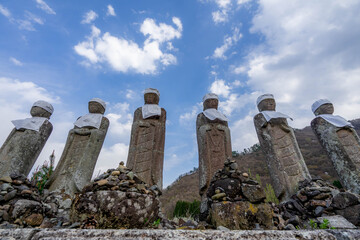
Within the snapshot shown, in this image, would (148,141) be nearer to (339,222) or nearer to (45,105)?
(45,105)

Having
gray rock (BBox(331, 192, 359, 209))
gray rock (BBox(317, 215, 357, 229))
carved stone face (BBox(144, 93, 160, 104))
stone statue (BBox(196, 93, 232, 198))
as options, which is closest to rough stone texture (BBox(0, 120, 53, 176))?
carved stone face (BBox(144, 93, 160, 104))

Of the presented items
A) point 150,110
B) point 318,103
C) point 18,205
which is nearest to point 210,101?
point 150,110

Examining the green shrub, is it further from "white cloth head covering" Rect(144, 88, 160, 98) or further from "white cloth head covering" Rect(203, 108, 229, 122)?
"white cloth head covering" Rect(144, 88, 160, 98)

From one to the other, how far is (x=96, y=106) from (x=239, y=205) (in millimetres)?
5659

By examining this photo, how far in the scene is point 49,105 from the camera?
277 inches

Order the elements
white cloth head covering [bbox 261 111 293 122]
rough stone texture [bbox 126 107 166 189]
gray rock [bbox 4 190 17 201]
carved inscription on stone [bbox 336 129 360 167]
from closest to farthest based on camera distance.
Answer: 1. gray rock [bbox 4 190 17 201]
2. rough stone texture [bbox 126 107 166 189]
3. carved inscription on stone [bbox 336 129 360 167]
4. white cloth head covering [bbox 261 111 293 122]

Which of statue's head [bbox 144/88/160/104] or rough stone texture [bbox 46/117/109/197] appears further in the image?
statue's head [bbox 144/88/160/104]

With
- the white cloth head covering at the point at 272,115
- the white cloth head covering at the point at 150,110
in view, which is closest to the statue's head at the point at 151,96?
the white cloth head covering at the point at 150,110

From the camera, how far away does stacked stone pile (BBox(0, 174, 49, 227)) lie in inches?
126

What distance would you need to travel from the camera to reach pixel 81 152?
6.09 metres

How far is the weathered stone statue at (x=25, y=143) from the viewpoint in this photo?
18.4ft

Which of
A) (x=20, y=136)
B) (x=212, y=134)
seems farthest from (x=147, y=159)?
(x=20, y=136)

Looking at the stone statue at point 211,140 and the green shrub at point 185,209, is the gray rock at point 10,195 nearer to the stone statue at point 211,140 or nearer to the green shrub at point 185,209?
the stone statue at point 211,140

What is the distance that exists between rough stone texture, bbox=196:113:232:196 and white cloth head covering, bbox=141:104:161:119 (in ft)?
4.42
